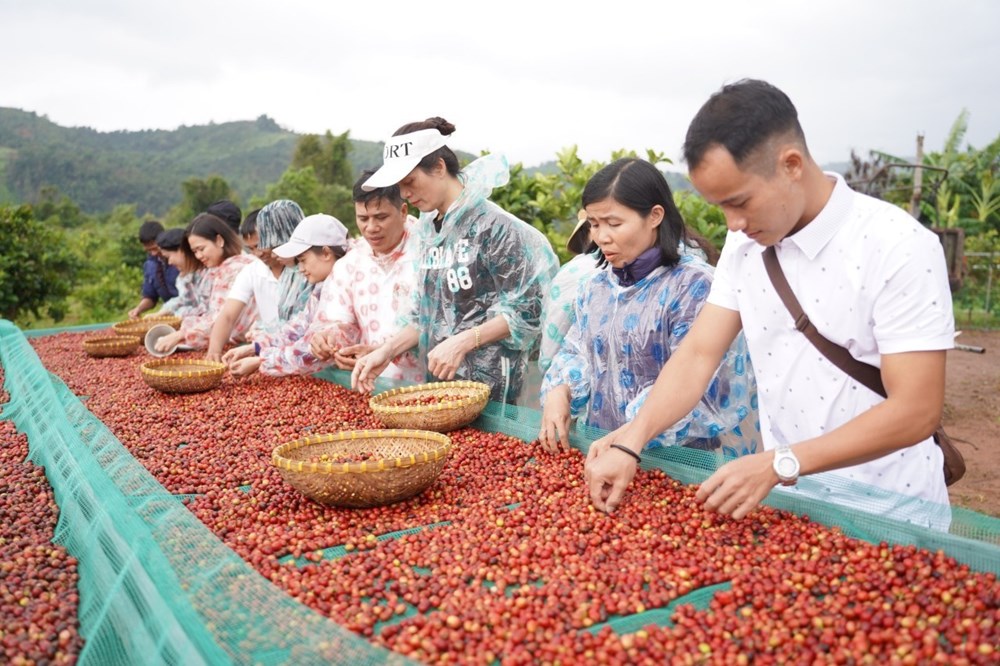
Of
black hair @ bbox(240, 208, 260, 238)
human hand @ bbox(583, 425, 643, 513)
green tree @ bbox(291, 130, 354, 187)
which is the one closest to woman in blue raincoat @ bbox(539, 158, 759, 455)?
human hand @ bbox(583, 425, 643, 513)

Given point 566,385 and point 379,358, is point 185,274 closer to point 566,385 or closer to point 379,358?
point 379,358

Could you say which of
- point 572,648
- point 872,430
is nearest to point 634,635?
point 572,648

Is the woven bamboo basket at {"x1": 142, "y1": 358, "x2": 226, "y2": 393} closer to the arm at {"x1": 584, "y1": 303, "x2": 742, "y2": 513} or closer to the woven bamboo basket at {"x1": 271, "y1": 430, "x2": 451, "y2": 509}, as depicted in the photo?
the woven bamboo basket at {"x1": 271, "y1": 430, "x2": 451, "y2": 509}

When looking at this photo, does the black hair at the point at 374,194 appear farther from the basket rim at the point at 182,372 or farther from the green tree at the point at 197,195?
the green tree at the point at 197,195

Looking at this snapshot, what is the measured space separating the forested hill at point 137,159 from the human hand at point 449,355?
4705 centimetres

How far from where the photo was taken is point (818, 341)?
2.08 meters

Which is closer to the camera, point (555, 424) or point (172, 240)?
point (555, 424)

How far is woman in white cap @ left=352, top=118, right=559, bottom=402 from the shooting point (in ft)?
12.1

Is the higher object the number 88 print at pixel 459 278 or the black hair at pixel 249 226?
the black hair at pixel 249 226

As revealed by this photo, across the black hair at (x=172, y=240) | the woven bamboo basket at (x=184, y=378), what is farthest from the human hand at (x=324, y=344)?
the black hair at (x=172, y=240)

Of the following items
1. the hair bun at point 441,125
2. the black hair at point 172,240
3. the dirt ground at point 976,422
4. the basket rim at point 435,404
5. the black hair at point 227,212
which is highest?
the hair bun at point 441,125

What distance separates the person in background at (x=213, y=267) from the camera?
633 cm

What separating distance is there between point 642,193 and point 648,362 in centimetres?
65

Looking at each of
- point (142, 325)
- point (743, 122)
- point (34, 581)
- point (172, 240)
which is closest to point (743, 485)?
point (743, 122)
